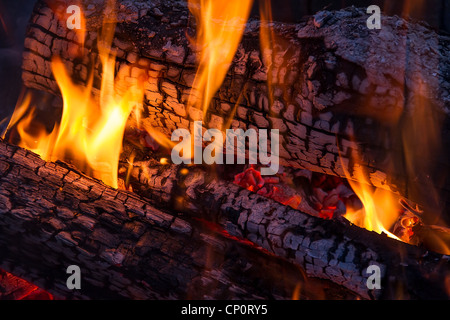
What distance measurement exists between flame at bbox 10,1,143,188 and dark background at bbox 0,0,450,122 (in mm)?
951

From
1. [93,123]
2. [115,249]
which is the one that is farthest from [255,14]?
[115,249]

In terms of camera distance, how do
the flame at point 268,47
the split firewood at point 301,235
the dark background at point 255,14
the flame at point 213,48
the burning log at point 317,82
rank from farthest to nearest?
the dark background at point 255,14, the flame at point 213,48, the flame at point 268,47, the burning log at point 317,82, the split firewood at point 301,235

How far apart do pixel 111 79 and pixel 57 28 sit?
1.64 feet

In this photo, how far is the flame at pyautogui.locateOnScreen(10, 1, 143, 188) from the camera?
2.43 m

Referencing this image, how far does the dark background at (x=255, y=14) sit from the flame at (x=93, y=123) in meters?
0.95

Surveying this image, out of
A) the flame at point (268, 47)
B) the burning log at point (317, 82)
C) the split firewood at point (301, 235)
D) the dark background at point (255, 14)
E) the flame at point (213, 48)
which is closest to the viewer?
the split firewood at point (301, 235)

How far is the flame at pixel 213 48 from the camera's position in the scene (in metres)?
2.18

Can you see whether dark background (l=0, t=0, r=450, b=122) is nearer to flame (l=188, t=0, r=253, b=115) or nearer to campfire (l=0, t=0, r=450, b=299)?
campfire (l=0, t=0, r=450, b=299)

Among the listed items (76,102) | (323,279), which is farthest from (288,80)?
(76,102)

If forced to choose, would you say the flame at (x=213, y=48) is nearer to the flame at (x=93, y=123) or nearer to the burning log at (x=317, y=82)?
the burning log at (x=317, y=82)

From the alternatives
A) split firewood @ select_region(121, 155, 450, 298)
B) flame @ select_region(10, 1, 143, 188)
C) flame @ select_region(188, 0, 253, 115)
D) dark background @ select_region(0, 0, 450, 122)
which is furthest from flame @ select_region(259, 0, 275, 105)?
flame @ select_region(10, 1, 143, 188)

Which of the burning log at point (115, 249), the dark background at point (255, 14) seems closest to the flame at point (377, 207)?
the burning log at point (115, 249)

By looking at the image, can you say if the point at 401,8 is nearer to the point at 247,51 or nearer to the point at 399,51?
the point at 399,51

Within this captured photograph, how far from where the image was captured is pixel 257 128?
7.13ft
